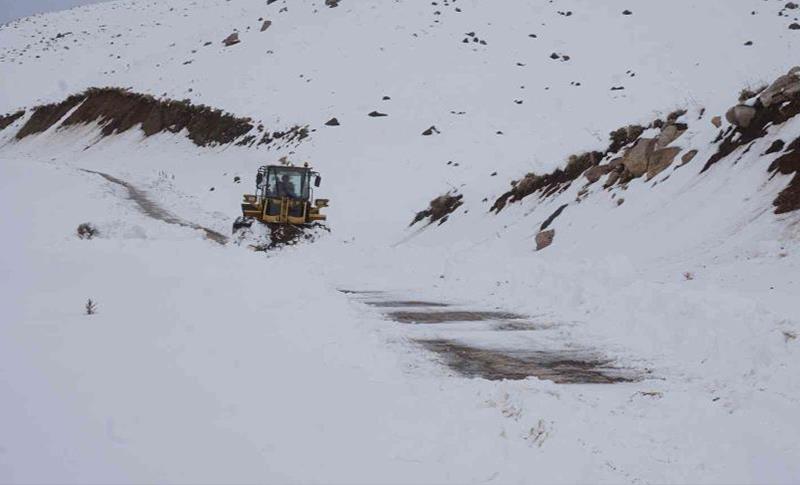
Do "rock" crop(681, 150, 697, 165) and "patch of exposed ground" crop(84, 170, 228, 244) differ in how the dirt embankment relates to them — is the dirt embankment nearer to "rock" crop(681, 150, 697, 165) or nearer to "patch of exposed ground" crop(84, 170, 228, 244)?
"patch of exposed ground" crop(84, 170, 228, 244)

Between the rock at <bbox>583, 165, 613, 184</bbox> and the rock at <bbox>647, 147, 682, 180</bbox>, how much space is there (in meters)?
1.58

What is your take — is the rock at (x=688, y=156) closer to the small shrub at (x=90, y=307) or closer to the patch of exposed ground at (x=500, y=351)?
the patch of exposed ground at (x=500, y=351)

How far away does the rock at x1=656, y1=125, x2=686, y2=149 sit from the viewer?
15.7 meters

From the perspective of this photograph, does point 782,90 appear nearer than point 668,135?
Yes

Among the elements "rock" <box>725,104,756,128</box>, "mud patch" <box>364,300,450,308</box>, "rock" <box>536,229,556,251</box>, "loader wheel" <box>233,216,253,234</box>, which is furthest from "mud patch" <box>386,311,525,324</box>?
"loader wheel" <box>233,216,253,234</box>

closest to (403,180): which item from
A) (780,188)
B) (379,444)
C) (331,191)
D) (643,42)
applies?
(331,191)

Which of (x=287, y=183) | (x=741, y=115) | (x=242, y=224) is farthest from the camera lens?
(x=287, y=183)

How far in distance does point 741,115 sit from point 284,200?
12870mm

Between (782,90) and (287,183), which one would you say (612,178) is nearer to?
(782,90)

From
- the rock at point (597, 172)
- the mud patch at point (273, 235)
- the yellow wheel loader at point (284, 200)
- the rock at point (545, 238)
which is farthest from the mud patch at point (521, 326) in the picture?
the yellow wheel loader at point (284, 200)

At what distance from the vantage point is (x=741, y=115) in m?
13.5

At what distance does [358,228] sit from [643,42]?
26241 millimetres

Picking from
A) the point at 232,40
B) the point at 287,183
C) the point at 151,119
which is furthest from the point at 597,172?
the point at 232,40

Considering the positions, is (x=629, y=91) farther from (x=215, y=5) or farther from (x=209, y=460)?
(x=215, y=5)
